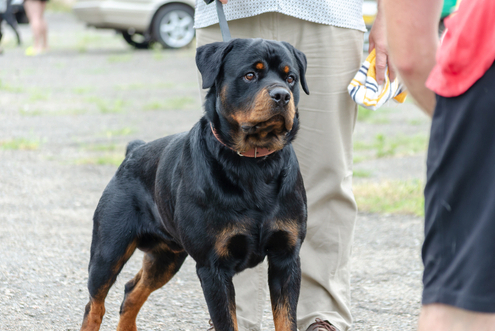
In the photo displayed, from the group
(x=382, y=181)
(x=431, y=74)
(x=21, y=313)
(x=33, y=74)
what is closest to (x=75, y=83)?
(x=33, y=74)

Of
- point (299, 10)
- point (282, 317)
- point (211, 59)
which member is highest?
point (299, 10)

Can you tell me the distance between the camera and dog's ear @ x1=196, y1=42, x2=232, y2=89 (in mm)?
2629

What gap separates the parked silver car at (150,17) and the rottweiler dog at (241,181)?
1240 centimetres

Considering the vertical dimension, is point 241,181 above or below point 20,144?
above

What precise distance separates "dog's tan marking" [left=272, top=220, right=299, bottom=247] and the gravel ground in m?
1.00

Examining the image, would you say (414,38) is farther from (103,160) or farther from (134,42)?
(134,42)

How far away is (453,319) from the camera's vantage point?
1.42 m

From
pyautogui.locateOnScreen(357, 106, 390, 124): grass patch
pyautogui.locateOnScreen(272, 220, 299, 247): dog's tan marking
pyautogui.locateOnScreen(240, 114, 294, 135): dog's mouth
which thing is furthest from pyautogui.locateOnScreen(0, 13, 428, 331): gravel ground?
Answer: pyautogui.locateOnScreen(240, 114, 294, 135): dog's mouth

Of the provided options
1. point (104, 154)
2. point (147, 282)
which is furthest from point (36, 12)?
point (147, 282)

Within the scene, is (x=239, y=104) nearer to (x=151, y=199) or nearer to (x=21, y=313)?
(x=151, y=199)

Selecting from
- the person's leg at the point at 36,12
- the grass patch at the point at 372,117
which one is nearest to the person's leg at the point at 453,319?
the grass patch at the point at 372,117

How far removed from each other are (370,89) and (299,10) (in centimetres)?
51

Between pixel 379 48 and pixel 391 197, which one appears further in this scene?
pixel 391 197

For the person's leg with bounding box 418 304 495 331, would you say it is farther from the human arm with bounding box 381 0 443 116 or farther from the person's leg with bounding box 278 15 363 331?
the person's leg with bounding box 278 15 363 331
